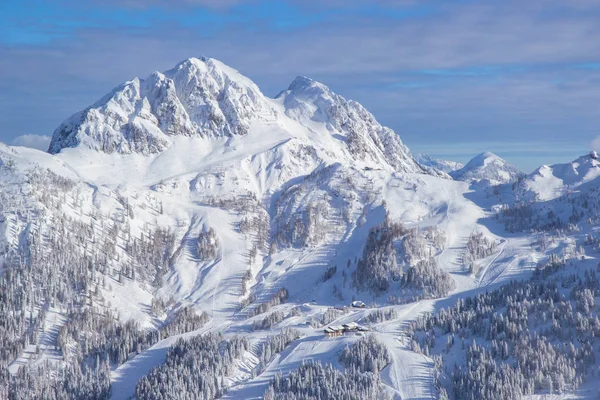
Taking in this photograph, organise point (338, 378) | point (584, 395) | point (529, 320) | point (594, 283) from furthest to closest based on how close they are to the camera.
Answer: point (594, 283)
point (529, 320)
point (338, 378)
point (584, 395)

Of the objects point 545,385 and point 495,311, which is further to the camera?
point 495,311

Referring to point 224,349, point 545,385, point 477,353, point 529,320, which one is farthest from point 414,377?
point 224,349

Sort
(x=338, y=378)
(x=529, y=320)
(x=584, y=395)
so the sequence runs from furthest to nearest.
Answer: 1. (x=529, y=320)
2. (x=338, y=378)
3. (x=584, y=395)

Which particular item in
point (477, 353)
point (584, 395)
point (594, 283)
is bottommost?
point (584, 395)

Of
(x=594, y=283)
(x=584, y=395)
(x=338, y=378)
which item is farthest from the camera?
(x=594, y=283)

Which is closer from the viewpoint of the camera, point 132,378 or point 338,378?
point 338,378

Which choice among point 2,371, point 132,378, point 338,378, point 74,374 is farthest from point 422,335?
point 2,371

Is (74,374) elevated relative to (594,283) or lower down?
lower down

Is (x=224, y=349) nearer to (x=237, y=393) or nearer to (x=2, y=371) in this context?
(x=237, y=393)

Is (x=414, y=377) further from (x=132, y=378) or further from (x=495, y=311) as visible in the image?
(x=132, y=378)
